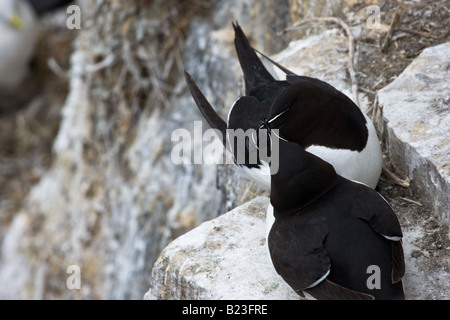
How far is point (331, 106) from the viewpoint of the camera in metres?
3.12

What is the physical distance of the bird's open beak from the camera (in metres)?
8.12

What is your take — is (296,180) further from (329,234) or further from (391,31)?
(391,31)

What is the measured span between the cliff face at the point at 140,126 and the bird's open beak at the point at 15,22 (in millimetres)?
1930

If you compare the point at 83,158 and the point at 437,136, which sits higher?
the point at 83,158

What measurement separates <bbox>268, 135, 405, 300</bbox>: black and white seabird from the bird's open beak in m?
6.22

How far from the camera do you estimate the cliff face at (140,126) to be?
4.91 m

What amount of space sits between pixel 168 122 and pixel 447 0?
95.2 inches

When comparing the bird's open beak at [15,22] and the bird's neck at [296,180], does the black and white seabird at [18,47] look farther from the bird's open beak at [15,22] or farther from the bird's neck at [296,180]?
the bird's neck at [296,180]

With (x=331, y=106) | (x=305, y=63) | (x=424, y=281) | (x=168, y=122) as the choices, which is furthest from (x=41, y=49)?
(x=424, y=281)

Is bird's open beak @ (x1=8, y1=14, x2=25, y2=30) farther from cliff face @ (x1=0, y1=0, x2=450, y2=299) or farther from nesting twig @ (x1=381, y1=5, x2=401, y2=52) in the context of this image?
nesting twig @ (x1=381, y1=5, x2=401, y2=52)

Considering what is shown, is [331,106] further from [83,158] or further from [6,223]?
[6,223]

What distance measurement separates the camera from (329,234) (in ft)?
8.41
